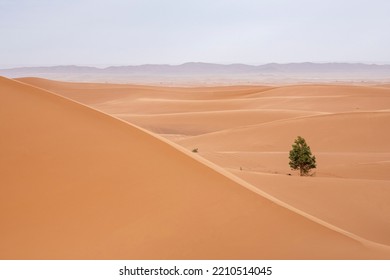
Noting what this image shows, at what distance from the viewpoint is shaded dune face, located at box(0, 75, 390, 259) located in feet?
16.4

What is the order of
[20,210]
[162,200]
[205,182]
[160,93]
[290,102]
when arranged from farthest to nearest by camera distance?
[160,93]
[290,102]
[205,182]
[162,200]
[20,210]

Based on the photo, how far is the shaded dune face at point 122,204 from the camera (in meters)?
4.99

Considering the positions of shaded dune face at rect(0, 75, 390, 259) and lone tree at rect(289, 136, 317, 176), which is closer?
shaded dune face at rect(0, 75, 390, 259)

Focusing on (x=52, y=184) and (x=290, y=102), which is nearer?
(x=52, y=184)

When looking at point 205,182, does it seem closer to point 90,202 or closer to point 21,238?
point 90,202

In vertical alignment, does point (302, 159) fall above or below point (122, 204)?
below

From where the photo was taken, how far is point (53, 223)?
509 cm

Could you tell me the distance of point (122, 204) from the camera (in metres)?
5.37

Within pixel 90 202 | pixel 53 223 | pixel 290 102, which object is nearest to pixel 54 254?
pixel 53 223

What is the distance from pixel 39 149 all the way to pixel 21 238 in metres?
1.26

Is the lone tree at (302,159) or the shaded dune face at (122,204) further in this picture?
the lone tree at (302,159)

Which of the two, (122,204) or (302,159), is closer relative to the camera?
(122,204)

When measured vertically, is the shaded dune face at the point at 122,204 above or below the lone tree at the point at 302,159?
above

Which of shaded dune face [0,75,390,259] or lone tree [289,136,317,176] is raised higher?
shaded dune face [0,75,390,259]
